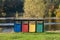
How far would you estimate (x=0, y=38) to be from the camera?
35.2ft

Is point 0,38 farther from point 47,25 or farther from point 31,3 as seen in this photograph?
point 31,3

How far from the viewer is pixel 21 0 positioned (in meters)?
24.1

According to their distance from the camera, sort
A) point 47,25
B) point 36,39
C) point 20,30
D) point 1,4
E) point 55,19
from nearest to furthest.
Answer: point 36,39 < point 20,30 < point 47,25 < point 55,19 < point 1,4

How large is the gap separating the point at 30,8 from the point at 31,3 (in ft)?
1.47

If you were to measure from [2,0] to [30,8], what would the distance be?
5.59 metres

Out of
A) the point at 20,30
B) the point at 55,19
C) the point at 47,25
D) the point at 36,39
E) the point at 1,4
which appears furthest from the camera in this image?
the point at 1,4

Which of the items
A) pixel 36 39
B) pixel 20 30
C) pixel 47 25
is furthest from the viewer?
pixel 47 25

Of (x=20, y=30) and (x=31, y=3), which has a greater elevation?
(x=31, y=3)

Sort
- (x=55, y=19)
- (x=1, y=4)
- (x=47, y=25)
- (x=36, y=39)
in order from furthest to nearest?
1. (x=1, y=4)
2. (x=55, y=19)
3. (x=47, y=25)
4. (x=36, y=39)

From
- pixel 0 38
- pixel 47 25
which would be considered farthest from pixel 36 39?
pixel 47 25

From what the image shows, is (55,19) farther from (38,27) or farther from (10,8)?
(10,8)

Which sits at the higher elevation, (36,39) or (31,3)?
(31,3)

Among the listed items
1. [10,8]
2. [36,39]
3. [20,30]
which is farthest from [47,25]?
[10,8]

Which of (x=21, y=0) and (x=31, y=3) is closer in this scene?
(x=31, y=3)
